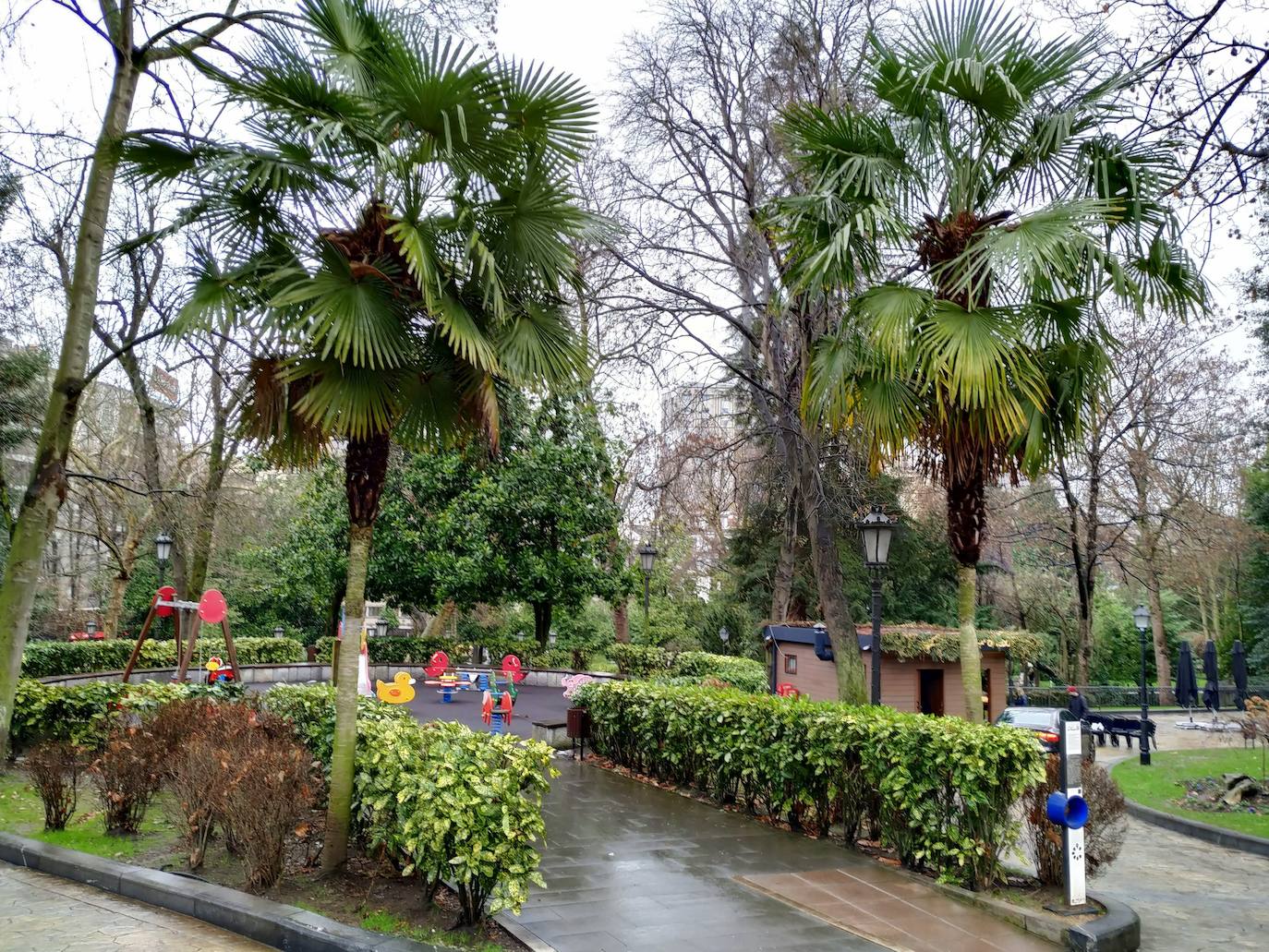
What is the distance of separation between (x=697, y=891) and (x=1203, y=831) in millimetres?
8429

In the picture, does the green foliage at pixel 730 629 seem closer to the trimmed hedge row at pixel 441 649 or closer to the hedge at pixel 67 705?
the trimmed hedge row at pixel 441 649

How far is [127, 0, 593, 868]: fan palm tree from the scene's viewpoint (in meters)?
6.81

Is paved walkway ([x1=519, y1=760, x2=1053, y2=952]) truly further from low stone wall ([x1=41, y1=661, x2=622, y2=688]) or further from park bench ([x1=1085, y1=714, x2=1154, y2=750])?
park bench ([x1=1085, y1=714, x2=1154, y2=750])

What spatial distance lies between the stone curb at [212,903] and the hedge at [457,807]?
56 cm

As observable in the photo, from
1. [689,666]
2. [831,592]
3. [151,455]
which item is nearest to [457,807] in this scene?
[831,592]

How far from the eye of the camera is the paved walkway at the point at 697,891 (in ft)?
20.6

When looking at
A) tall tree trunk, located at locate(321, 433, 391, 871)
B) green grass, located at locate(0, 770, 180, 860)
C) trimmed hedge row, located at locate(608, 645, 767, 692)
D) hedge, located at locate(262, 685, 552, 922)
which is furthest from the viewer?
trimmed hedge row, located at locate(608, 645, 767, 692)

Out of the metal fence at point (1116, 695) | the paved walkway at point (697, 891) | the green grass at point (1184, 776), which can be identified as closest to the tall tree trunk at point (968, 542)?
the paved walkway at point (697, 891)

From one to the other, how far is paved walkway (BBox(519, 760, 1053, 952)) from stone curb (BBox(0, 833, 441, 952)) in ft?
4.14

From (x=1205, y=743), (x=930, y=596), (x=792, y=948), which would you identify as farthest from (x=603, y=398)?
(x=792, y=948)

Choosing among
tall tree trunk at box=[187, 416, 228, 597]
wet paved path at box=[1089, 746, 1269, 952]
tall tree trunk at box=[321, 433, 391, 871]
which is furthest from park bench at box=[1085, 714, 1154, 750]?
tall tree trunk at box=[187, 416, 228, 597]

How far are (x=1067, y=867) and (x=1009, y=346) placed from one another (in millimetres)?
4048

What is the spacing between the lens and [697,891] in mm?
7316

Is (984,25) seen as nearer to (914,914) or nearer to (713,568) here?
(914,914)
